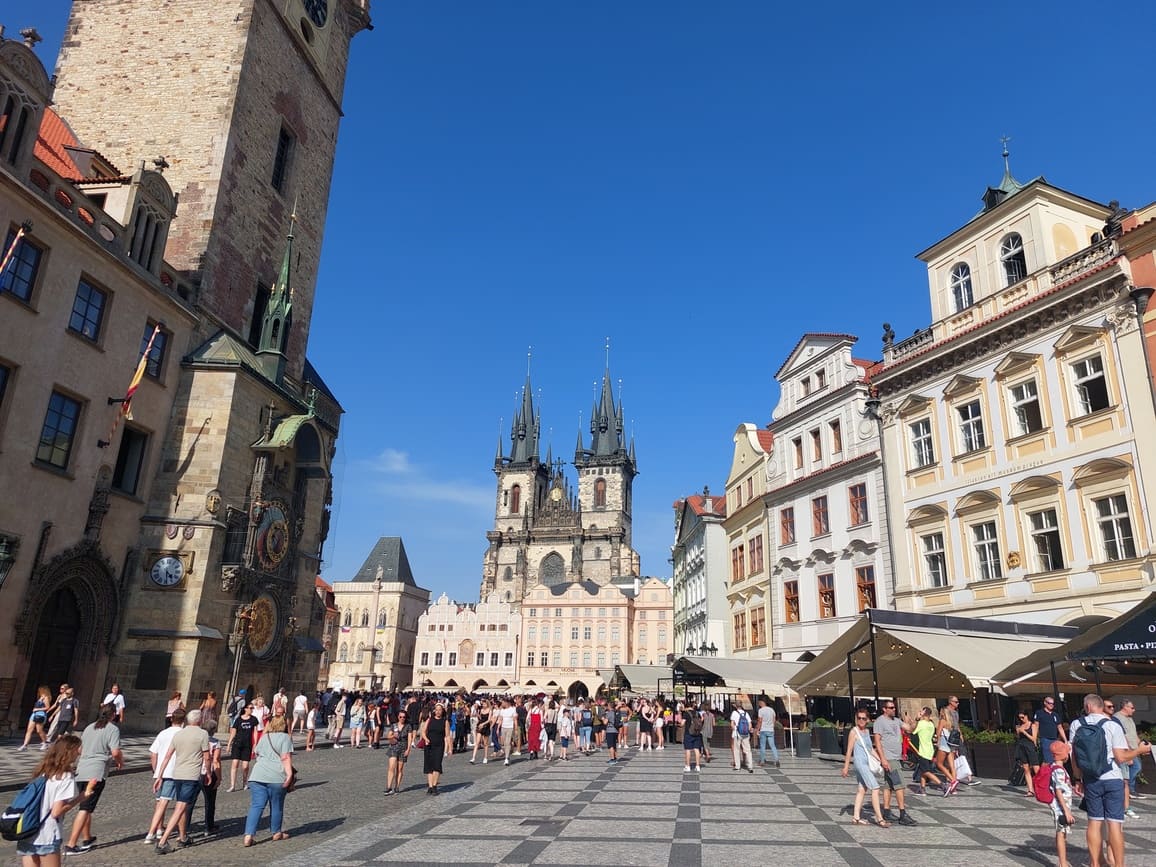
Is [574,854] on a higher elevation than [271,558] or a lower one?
lower

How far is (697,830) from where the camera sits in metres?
9.31

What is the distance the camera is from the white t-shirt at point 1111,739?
6703 millimetres

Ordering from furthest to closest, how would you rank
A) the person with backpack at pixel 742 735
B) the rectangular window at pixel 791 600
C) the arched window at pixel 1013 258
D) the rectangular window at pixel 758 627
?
1. the rectangular window at pixel 758 627
2. the rectangular window at pixel 791 600
3. the arched window at pixel 1013 258
4. the person with backpack at pixel 742 735

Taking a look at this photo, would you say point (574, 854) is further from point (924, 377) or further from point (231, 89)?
point (231, 89)

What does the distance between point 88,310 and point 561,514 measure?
3986 inches

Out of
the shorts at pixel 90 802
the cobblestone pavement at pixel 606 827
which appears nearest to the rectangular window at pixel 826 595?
the cobblestone pavement at pixel 606 827

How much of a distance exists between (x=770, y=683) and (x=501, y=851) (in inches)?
619

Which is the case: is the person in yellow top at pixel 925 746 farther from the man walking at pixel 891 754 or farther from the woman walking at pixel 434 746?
the woman walking at pixel 434 746

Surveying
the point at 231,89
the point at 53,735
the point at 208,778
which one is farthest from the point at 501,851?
the point at 231,89

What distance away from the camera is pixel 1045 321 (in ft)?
67.1

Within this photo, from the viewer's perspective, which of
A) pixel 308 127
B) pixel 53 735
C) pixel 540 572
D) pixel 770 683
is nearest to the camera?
pixel 53 735

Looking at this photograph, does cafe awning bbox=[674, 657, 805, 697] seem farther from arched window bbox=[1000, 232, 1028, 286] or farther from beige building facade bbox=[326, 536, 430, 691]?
beige building facade bbox=[326, 536, 430, 691]

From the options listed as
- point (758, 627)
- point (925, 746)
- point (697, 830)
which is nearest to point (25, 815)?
point (697, 830)

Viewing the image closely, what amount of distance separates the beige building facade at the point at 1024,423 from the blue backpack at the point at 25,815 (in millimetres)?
19920
